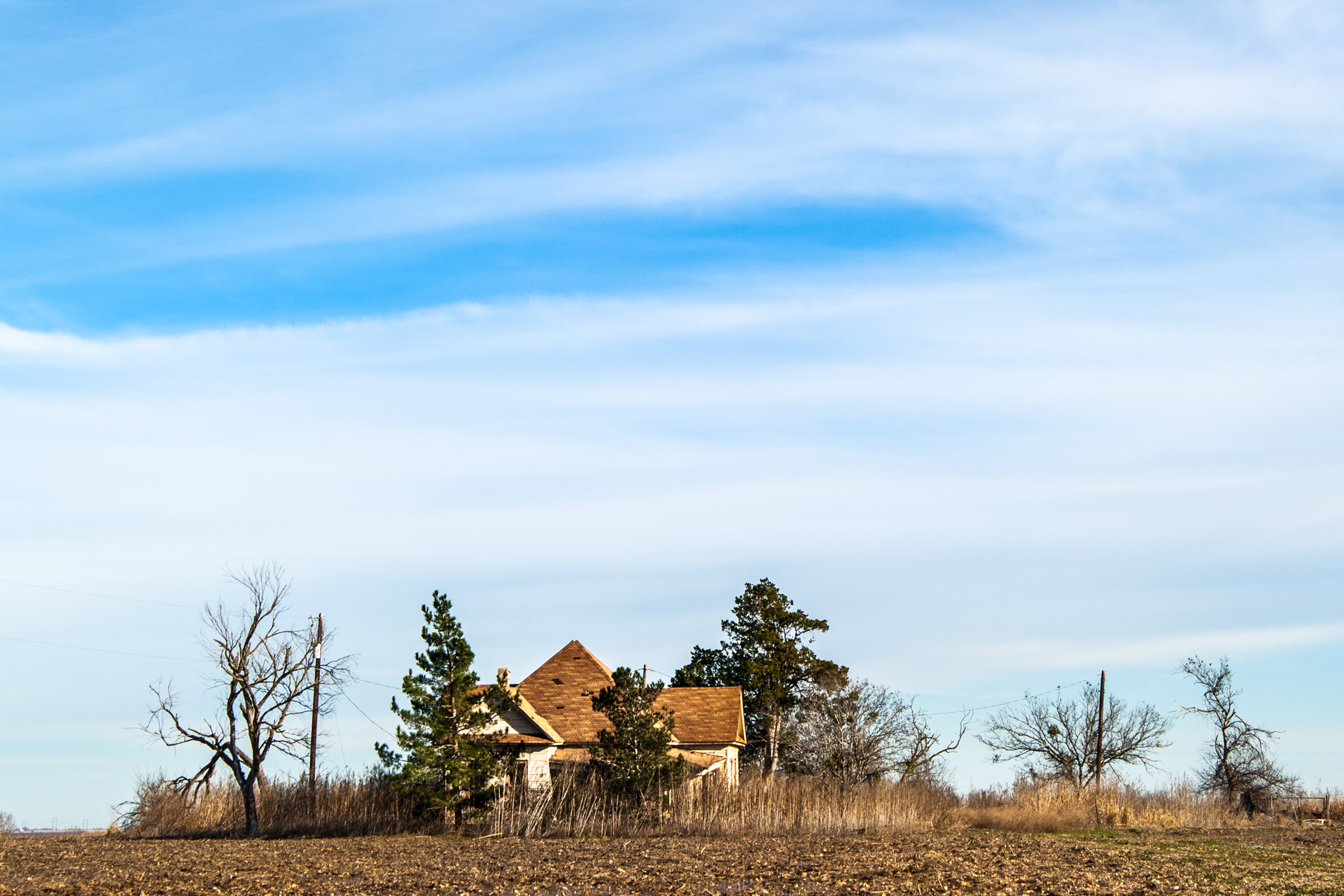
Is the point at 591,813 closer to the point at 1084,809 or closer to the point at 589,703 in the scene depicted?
the point at 589,703

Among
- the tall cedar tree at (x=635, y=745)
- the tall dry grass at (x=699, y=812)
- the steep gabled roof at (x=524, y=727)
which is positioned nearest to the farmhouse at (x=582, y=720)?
the steep gabled roof at (x=524, y=727)

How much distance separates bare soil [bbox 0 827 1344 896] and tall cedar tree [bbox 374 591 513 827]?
2020 millimetres

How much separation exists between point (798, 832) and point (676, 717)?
13.8m

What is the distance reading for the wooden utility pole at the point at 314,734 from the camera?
1444 inches

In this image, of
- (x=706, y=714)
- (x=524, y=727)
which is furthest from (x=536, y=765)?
(x=706, y=714)

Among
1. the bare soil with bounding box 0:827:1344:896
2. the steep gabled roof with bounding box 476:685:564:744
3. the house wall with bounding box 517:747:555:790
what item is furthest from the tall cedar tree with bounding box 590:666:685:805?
the steep gabled roof with bounding box 476:685:564:744

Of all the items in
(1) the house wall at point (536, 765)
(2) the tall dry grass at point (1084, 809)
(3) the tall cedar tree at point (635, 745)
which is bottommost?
(2) the tall dry grass at point (1084, 809)

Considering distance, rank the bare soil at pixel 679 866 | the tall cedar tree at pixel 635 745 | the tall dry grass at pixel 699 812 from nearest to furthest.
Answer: the bare soil at pixel 679 866, the tall dry grass at pixel 699 812, the tall cedar tree at pixel 635 745

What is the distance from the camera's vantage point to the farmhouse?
130 ft

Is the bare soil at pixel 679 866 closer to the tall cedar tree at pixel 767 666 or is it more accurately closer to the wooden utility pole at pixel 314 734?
the wooden utility pole at pixel 314 734

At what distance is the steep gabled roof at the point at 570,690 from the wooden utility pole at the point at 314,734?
759cm

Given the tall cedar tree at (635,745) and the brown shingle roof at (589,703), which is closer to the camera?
the tall cedar tree at (635,745)

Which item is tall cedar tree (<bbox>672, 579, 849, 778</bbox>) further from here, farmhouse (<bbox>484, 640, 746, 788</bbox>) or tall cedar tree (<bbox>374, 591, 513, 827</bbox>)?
tall cedar tree (<bbox>374, 591, 513, 827</bbox>)

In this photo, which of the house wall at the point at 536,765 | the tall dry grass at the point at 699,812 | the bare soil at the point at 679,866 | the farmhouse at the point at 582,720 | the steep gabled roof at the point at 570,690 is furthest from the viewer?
the steep gabled roof at the point at 570,690
